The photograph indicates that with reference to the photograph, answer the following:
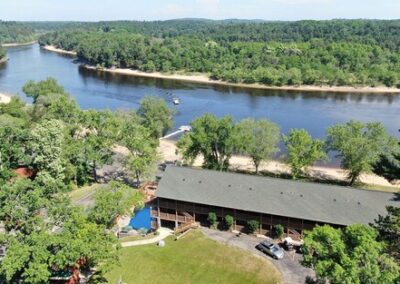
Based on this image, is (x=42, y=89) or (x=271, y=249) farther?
(x=42, y=89)

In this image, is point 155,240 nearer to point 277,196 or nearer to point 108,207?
point 108,207

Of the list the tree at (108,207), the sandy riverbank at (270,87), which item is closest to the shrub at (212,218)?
the tree at (108,207)

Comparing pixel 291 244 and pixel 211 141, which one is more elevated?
pixel 211 141

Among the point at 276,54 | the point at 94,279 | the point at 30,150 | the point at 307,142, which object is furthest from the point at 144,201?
the point at 276,54

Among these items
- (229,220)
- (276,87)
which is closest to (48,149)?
(229,220)

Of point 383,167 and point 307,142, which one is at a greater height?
point 383,167

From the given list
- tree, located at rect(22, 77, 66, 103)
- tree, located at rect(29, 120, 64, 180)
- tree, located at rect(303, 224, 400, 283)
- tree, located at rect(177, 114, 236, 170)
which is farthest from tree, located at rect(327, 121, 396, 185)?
tree, located at rect(22, 77, 66, 103)

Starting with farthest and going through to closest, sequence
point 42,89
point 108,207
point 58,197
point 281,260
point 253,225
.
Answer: point 42,89
point 253,225
point 281,260
point 58,197
point 108,207

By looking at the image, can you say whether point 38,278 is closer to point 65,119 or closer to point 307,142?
point 307,142
